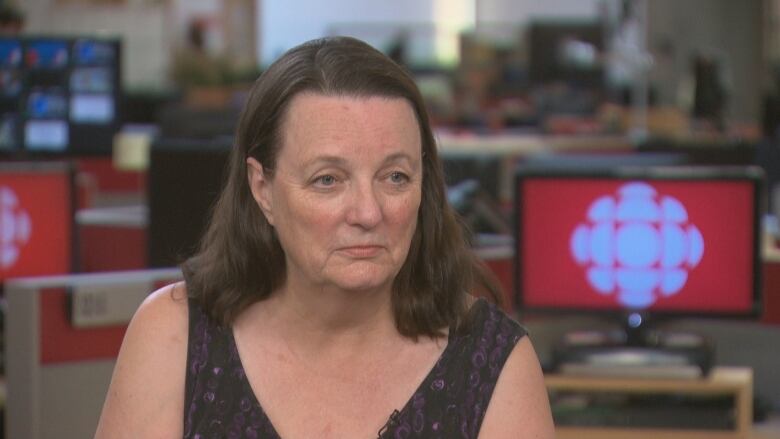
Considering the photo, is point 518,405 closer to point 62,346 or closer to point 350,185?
point 350,185

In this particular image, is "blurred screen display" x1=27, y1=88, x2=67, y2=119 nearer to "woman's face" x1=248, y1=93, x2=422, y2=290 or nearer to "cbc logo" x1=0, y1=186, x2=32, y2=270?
"cbc logo" x1=0, y1=186, x2=32, y2=270

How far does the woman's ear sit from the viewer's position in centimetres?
181

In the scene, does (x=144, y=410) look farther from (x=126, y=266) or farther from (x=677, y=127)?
(x=677, y=127)

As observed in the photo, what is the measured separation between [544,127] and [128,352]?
27.8 ft

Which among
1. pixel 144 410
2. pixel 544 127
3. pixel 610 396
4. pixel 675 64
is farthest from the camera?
pixel 675 64

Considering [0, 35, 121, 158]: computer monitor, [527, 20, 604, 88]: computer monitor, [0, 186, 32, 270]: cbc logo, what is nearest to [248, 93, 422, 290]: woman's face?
[0, 186, 32, 270]: cbc logo

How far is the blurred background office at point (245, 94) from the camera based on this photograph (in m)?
3.67

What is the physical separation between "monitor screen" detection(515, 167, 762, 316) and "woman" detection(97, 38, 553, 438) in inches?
60.3

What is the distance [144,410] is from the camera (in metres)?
1.82

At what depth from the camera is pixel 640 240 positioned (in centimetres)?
341

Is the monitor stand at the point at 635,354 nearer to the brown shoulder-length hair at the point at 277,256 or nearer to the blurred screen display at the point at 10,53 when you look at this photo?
the brown shoulder-length hair at the point at 277,256

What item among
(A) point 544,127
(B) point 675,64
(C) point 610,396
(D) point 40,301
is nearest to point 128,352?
(D) point 40,301

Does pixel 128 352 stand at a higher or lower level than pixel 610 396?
higher

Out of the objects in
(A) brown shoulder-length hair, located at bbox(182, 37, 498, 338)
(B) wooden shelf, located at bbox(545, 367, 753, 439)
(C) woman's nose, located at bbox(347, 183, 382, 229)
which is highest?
(C) woman's nose, located at bbox(347, 183, 382, 229)
